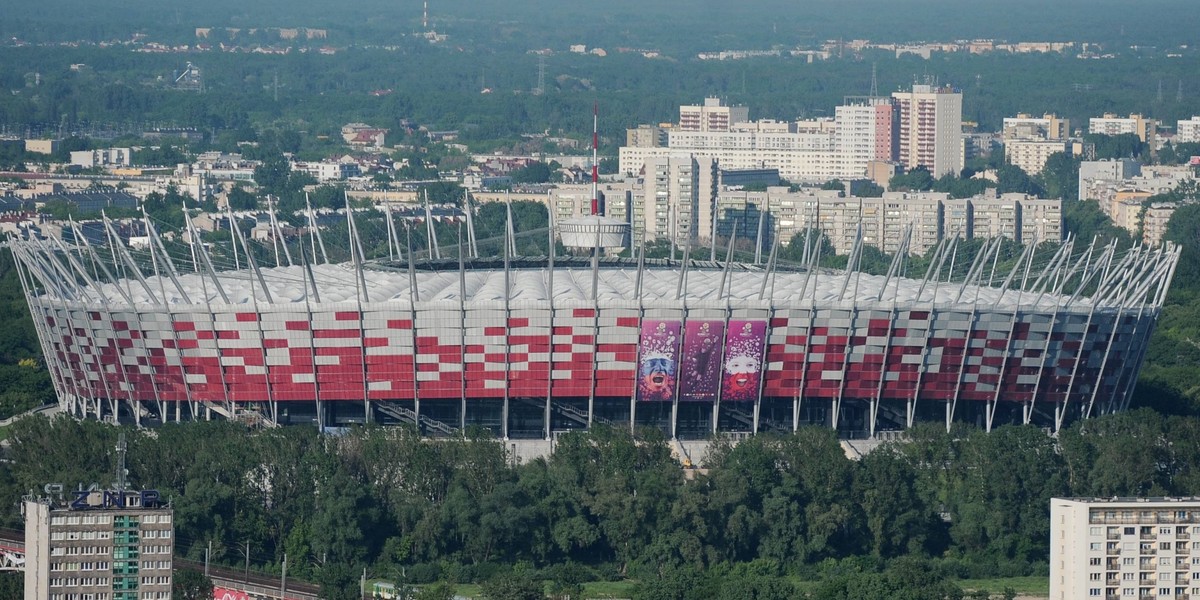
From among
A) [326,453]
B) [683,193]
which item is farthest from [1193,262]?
[326,453]

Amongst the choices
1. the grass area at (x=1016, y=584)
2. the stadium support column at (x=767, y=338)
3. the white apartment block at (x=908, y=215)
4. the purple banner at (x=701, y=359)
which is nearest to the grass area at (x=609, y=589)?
the grass area at (x=1016, y=584)

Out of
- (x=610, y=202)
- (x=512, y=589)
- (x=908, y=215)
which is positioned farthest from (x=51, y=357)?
(x=908, y=215)

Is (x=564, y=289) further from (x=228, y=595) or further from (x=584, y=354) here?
(x=228, y=595)

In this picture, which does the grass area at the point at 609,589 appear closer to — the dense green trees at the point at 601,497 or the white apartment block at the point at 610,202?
the dense green trees at the point at 601,497

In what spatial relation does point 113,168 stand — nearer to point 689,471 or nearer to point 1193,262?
point 1193,262

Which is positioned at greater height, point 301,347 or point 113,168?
point 301,347

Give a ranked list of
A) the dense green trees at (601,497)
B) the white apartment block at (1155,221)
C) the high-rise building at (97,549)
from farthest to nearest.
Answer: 1. the white apartment block at (1155,221)
2. the dense green trees at (601,497)
3. the high-rise building at (97,549)

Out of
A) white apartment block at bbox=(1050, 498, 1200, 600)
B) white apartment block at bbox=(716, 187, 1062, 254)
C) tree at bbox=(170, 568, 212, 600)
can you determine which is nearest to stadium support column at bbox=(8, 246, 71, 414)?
tree at bbox=(170, 568, 212, 600)
